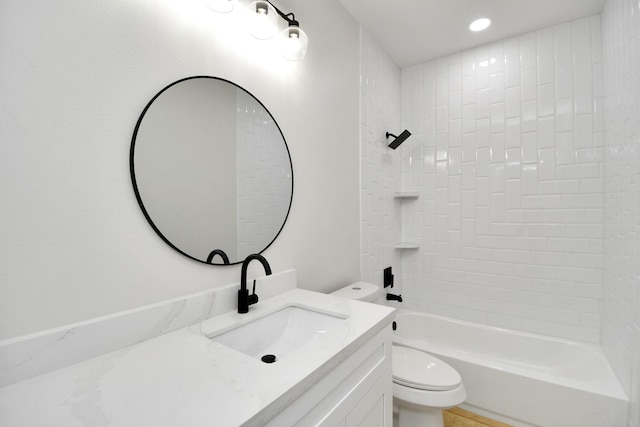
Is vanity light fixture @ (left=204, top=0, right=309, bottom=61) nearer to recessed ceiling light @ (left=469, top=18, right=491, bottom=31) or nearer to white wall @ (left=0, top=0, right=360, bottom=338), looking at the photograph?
white wall @ (left=0, top=0, right=360, bottom=338)

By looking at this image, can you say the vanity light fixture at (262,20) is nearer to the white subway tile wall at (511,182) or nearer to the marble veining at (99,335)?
the marble veining at (99,335)

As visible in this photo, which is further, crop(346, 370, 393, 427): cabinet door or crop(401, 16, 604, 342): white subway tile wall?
crop(401, 16, 604, 342): white subway tile wall

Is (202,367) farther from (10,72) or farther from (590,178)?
(590,178)

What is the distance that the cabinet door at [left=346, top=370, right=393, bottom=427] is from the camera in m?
0.88

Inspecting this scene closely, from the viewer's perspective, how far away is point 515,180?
2.16 meters

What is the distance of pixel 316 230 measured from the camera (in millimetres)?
1605

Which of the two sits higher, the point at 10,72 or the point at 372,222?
the point at 10,72

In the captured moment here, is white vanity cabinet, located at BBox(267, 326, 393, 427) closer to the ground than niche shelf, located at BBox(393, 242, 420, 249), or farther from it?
closer to the ground

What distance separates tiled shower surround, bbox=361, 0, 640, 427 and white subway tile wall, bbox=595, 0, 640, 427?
0.05 feet

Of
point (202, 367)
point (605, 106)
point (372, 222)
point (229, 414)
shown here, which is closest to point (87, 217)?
point (202, 367)

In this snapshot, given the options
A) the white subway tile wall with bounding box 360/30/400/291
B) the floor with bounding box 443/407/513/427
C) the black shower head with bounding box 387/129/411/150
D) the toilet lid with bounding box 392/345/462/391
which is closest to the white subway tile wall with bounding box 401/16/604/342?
the white subway tile wall with bounding box 360/30/400/291

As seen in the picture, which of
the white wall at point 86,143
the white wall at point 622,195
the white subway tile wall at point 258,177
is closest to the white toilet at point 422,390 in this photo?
the white subway tile wall at point 258,177

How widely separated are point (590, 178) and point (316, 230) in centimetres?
192

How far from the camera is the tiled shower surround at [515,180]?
5.68 ft
